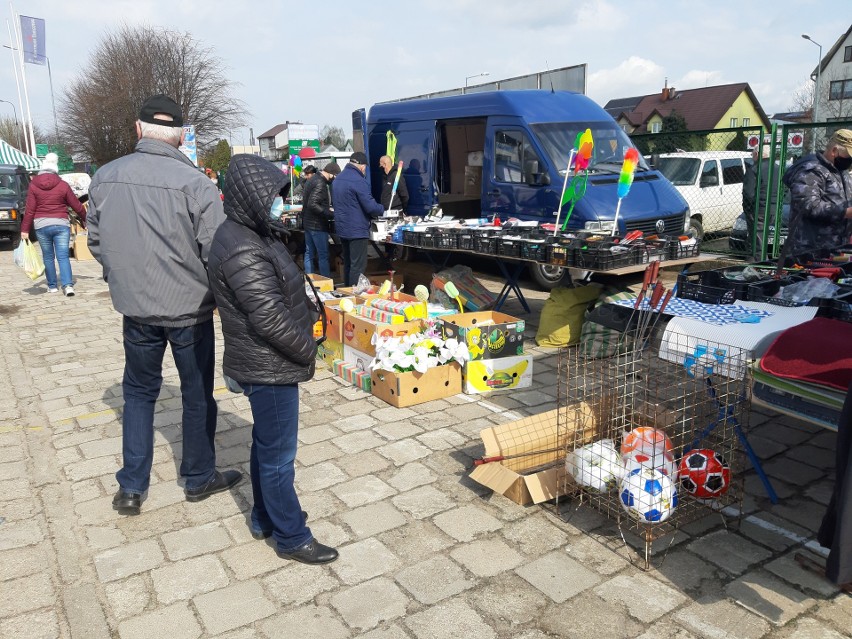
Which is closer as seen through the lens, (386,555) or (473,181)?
(386,555)

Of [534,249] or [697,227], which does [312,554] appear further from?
[697,227]

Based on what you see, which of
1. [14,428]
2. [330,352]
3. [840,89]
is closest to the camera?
[14,428]

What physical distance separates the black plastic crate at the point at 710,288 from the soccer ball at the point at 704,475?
1219 millimetres

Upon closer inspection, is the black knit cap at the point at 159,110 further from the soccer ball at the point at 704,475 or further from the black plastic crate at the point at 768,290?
the black plastic crate at the point at 768,290

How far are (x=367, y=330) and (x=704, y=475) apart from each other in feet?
9.89

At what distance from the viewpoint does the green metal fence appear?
1028 cm

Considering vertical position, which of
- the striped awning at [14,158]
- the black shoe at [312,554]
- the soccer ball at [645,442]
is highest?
the striped awning at [14,158]

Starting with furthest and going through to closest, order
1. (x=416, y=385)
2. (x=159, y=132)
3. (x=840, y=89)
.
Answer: (x=840, y=89)
(x=416, y=385)
(x=159, y=132)

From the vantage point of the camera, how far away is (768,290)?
4.33m

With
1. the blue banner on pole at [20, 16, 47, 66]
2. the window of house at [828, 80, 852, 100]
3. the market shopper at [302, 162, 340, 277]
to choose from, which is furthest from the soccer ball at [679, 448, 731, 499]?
the window of house at [828, 80, 852, 100]

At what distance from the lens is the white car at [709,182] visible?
13.4m

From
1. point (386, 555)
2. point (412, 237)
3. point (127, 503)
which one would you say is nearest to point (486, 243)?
point (412, 237)

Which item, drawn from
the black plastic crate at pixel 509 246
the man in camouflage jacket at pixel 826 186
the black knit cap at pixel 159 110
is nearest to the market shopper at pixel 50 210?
the black plastic crate at pixel 509 246

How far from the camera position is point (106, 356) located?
23.4 ft
